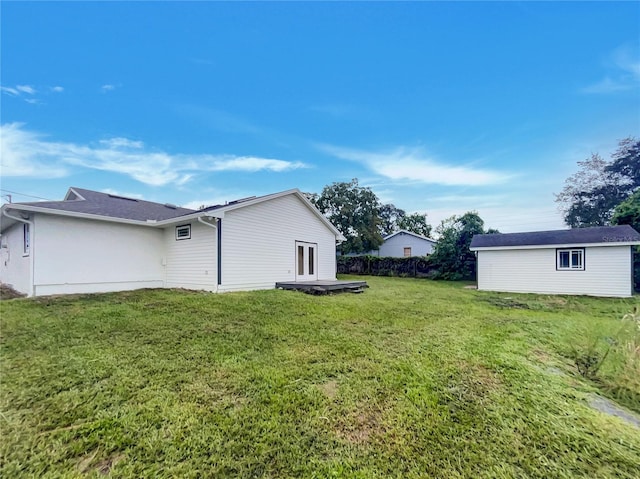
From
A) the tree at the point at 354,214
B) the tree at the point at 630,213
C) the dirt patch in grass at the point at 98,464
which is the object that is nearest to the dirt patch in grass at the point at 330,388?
the dirt patch in grass at the point at 98,464

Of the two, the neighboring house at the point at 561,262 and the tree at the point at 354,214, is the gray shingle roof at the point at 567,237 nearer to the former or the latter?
the neighboring house at the point at 561,262

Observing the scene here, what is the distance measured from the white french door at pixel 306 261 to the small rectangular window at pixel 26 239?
8.43 meters

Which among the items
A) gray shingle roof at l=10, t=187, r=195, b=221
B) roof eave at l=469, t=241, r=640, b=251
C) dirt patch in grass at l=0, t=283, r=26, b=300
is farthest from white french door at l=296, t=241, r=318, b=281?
dirt patch in grass at l=0, t=283, r=26, b=300

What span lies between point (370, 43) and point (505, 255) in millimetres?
10966

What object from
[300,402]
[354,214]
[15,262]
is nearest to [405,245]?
[354,214]

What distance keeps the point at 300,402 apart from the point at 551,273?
46.8ft

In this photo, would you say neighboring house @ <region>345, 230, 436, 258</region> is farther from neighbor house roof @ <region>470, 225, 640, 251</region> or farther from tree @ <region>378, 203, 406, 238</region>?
neighbor house roof @ <region>470, 225, 640, 251</region>

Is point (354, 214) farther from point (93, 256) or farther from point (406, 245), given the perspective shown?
point (93, 256)

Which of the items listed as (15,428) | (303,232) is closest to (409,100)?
(303,232)

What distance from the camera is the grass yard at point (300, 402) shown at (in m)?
2.02

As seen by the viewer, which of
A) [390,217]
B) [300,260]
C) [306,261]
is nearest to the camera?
[300,260]

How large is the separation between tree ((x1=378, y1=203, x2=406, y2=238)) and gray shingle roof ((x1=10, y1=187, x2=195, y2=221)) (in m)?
26.4

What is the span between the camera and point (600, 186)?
24984 millimetres

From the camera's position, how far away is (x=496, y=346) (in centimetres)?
450
